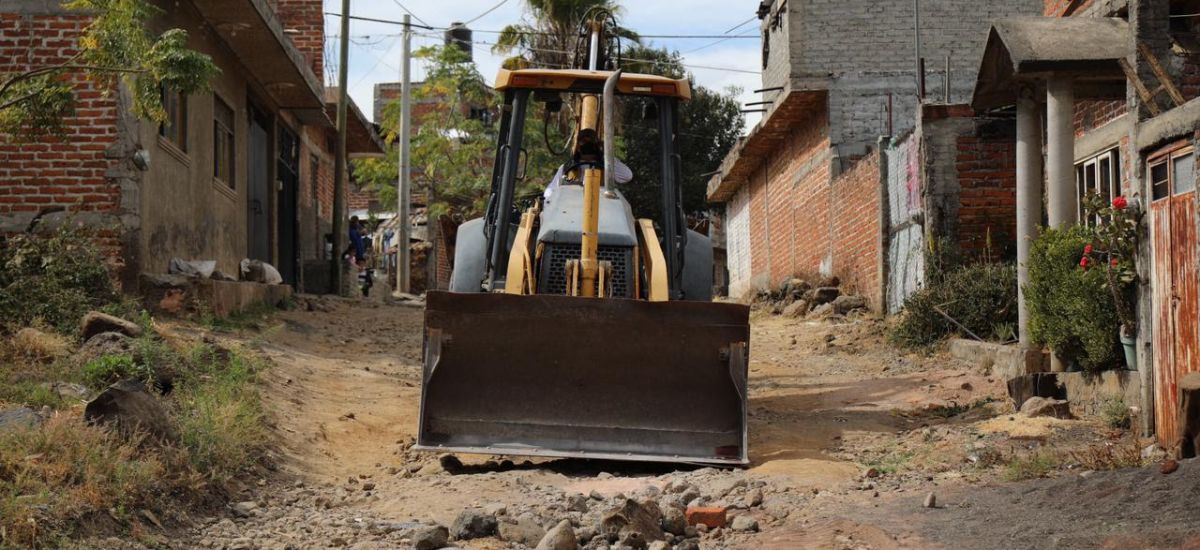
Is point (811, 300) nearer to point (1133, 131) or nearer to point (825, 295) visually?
point (825, 295)

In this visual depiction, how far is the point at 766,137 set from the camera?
22984 millimetres

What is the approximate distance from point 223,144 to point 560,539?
505 inches

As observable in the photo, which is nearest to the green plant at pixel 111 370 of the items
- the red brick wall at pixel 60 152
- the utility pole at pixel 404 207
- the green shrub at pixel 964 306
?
the red brick wall at pixel 60 152

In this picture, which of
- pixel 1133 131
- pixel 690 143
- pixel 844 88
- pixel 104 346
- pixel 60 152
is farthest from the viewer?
pixel 690 143

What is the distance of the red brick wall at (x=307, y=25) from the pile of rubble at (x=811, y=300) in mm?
9622

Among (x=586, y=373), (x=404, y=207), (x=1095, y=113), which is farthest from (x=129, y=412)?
(x=404, y=207)

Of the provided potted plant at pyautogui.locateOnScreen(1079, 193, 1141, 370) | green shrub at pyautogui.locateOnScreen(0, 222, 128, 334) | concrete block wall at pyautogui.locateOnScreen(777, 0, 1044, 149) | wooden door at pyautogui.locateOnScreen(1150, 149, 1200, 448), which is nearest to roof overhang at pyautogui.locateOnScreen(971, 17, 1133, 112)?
potted plant at pyautogui.locateOnScreen(1079, 193, 1141, 370)

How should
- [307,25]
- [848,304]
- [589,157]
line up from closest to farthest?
[589,157] → [848,304] → [307,25]

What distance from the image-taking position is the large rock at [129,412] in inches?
246

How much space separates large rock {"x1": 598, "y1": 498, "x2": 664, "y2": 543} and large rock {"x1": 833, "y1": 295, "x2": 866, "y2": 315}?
473 inches

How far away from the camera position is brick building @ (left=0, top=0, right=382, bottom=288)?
11547 millimetres

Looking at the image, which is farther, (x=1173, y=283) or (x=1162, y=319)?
(x=1162, y=319)

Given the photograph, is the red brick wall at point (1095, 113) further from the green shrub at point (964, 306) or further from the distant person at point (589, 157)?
the distant person at point (589, 157)

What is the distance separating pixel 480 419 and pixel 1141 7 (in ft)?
17.2
